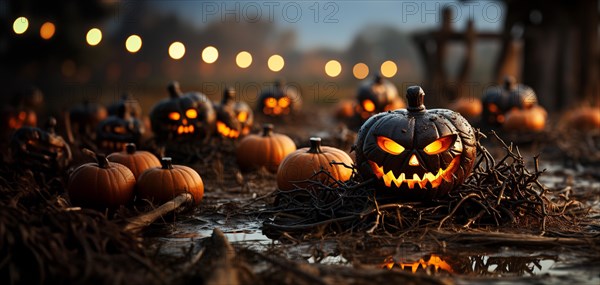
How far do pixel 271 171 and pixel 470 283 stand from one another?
5.21 m

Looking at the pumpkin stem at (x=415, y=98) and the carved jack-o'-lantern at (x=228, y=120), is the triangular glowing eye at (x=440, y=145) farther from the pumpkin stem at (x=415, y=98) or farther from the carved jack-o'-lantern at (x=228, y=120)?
the carved jack-o'-lantern at (x=228, y=120)

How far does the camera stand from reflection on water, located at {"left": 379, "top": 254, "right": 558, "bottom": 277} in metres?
5.32

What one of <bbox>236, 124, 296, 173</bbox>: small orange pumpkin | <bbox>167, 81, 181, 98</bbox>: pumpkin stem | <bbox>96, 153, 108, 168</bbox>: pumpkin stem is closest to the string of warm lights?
<bbox>167, 81, 181, 98</bbox>: pumpkin stem

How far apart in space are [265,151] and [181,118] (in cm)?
164

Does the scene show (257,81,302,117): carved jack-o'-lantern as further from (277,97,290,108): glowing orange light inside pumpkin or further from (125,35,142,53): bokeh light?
(125,35,142,53): bokeh light

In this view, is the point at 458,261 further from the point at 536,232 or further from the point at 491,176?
the point at 491,176

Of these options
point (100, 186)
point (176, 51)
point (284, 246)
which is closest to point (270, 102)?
point (176, 51)

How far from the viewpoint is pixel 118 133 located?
10.9 m

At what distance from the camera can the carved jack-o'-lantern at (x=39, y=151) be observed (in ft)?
28.5

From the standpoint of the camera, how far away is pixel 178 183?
7480 millimetres

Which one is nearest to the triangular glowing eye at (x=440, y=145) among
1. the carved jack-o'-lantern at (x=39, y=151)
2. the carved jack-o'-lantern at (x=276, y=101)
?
the carved jack-o'-lantern at (x=39, y=151)

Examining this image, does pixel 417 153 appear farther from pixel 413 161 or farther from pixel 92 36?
pixel 92 36

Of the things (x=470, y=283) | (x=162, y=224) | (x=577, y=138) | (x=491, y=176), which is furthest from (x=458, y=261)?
(x=577, y=138)

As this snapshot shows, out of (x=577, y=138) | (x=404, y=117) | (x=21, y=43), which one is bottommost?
(x=577, y=138)
